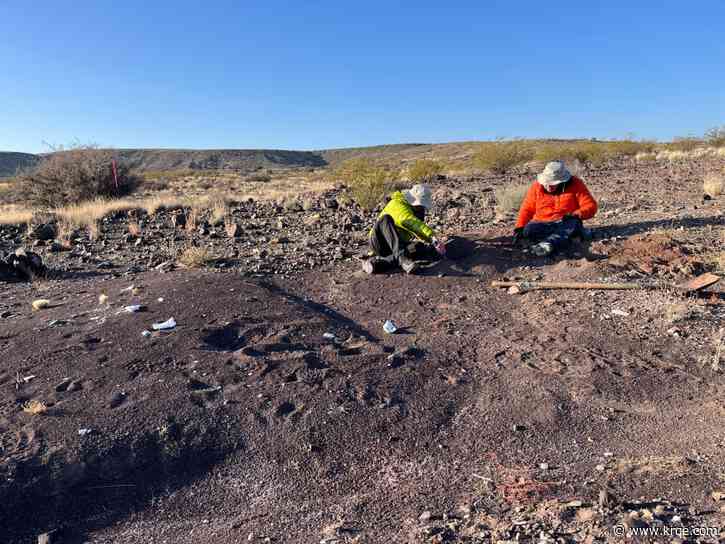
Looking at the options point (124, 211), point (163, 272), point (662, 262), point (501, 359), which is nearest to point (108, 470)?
point (501, 359)

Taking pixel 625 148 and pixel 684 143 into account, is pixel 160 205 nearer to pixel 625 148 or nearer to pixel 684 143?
pixel 625 148

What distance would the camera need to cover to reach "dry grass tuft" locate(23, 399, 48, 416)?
3771 millimetres

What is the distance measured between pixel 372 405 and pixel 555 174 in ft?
14.5

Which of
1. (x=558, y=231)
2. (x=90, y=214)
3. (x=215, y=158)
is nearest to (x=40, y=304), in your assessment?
(x=558, y=231)

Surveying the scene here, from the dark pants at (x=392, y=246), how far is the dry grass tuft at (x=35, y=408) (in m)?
3.93

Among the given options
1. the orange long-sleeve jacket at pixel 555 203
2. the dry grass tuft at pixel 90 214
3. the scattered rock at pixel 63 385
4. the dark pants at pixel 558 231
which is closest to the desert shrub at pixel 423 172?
the dry grass tuft at pixel 90 214

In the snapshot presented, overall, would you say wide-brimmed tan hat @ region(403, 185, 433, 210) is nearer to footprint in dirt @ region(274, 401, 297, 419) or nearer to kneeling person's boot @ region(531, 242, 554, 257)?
kneeling person's boot @ region(531, 242, 554, 257)

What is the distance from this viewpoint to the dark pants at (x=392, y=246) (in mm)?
6754

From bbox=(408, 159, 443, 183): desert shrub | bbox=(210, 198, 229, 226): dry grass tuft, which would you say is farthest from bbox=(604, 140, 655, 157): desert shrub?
bbox=(210, 198, 229, 226): dry grass tuft

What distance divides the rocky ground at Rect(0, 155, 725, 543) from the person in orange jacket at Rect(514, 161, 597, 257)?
37 cm

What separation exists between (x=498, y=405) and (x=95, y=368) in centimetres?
305

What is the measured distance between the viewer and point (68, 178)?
16.5 meters

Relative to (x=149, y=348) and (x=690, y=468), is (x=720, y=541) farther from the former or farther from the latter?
(x=149, y=348)

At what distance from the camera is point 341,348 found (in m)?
4.83
